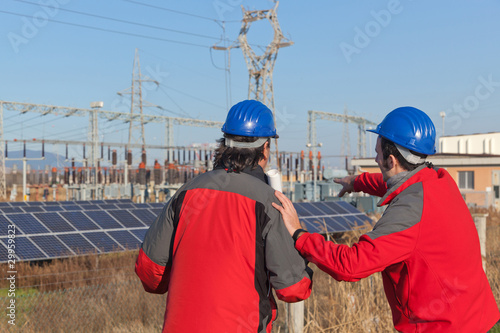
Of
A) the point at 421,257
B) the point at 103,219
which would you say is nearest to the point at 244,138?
the point at 421,257

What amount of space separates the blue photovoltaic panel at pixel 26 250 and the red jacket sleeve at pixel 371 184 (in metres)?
6.44

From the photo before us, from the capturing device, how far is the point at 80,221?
1073 centimetres

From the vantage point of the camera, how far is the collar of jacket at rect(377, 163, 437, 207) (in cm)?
253

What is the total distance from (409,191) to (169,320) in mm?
1252

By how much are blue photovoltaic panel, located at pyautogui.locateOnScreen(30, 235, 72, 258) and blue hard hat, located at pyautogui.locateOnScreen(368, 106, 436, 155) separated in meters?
7.29

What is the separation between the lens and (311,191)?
2916 centimetres

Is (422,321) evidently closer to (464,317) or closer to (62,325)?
(464,317)

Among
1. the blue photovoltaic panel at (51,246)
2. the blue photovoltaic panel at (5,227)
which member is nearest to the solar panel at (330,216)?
the blue photovoltaic panel at (51,246)

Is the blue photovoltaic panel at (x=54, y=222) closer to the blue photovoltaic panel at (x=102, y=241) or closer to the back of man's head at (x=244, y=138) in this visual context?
the blue photovoltaic panel at (x=102, y=241)

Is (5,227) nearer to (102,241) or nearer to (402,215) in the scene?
(102,241)

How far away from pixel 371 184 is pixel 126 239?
7575 millimetres

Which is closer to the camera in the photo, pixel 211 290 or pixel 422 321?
pixel 211 290

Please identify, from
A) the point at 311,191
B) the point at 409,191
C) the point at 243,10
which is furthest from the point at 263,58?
the point at 409,191

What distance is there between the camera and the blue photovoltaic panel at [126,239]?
9.88 m
